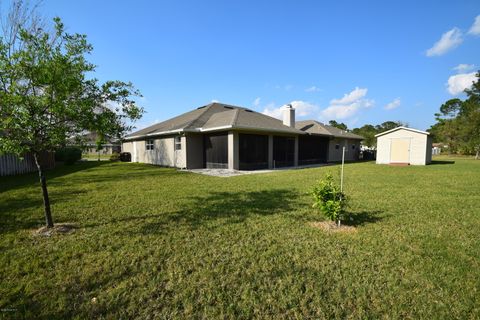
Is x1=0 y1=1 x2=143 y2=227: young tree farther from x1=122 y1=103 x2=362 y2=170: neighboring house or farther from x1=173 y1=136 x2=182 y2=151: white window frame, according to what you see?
x1=173 y1=136 x2=182 y2=151: white window frame

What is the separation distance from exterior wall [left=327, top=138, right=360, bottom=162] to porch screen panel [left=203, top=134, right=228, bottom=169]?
1211cm

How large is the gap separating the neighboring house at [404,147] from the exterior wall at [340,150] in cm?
366

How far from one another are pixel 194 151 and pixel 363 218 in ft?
38.6

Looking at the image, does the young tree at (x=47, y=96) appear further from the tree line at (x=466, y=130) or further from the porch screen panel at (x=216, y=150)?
the tree line at (x=466, y=130)

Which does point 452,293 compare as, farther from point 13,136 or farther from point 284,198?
point 13,136

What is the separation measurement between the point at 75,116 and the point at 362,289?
519cm

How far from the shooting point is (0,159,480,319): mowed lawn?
7.98 feet

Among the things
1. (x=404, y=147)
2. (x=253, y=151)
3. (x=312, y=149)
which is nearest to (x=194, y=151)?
(x=253, y=151)

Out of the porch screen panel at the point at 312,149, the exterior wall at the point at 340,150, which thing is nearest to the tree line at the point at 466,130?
the exterior wall at the point at 340,150

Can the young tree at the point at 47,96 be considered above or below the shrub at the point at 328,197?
above

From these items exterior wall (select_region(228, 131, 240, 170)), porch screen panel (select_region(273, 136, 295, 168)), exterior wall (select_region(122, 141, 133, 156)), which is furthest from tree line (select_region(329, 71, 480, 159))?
exterior wall (select_region(122, 141, 133, 156))

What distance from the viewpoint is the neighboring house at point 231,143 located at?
1385 centimetres

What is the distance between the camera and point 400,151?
19438 mm

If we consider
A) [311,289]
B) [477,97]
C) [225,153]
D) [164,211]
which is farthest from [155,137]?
[477,97]
